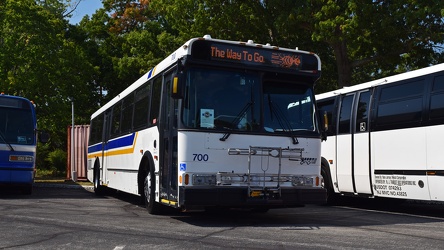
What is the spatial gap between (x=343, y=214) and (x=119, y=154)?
5.98m

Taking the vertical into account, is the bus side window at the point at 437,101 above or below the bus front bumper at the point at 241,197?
above

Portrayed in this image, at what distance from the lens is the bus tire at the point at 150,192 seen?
12.0 m

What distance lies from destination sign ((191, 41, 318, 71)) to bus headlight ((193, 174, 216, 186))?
6.64 ft

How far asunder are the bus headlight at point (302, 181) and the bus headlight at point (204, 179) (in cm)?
149

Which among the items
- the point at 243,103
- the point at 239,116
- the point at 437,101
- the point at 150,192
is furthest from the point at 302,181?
the point at 437,101

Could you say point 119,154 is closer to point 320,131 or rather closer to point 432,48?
point 320,131

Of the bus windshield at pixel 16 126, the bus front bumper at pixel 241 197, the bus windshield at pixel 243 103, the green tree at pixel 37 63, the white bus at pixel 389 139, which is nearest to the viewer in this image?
the bus front bumper at pixel 241 197

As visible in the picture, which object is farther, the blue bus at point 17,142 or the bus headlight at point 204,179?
the blue bus at point 17,142

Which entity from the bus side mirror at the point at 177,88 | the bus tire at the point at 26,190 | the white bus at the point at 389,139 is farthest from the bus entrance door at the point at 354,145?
the bus tire at the point at 26,190

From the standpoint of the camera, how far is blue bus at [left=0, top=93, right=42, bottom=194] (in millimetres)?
16625

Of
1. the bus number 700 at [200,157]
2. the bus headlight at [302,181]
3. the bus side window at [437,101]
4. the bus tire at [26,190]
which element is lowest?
the bus tire at [26,190]

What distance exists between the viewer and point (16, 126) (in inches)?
679

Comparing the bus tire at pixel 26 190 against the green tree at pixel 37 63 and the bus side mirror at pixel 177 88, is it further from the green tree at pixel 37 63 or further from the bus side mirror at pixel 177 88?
the green tree at pixel 37 63

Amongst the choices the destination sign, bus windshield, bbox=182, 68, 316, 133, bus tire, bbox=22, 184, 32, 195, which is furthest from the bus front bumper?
bus tire, bbox=22, 184, 32, 195
